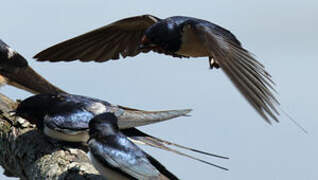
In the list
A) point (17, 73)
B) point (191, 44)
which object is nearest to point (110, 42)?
point (17, 73)

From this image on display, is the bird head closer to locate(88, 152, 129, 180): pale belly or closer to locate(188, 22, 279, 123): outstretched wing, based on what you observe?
locate(188, 22, 279, 123): outstretched wing

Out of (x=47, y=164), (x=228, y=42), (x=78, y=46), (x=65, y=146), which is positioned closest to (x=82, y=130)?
(x=65, y=146)

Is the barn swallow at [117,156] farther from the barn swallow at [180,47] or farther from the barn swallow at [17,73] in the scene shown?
the barn swallow at [17,73]

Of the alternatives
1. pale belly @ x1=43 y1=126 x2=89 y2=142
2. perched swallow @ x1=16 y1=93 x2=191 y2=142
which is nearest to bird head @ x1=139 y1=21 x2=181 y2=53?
perched swallow @ x1=16 y1=93 x2=191 y2=142

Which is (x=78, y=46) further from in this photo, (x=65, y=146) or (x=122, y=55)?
(x=65, y=146)

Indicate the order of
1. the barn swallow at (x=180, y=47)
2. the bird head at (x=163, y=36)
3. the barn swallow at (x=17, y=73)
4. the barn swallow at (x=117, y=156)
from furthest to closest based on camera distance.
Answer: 1. the barn swallow at (x=17, y=73)
2. the bird head at (x=163, y=36)
3. the barn swallow at (x=180, y=47)
4. the barn swallow at (x=117, y=156)

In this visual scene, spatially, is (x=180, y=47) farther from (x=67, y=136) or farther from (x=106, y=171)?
(x=106, y=171)

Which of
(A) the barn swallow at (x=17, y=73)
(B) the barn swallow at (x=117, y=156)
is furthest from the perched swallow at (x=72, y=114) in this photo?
(A) the barn swallow at (x=17, y=73)
